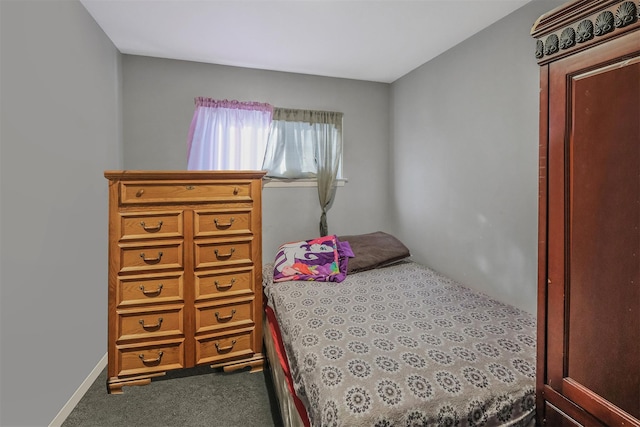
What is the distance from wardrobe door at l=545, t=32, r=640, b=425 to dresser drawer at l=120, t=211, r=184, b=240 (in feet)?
6.57

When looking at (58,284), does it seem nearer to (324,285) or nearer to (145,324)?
(145,324)

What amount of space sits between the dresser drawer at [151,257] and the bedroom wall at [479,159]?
217 centimetres

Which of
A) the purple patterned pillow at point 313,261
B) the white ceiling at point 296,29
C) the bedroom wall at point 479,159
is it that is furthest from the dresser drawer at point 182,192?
the bedroom wall at point 479,159

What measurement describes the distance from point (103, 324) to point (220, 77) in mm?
2300

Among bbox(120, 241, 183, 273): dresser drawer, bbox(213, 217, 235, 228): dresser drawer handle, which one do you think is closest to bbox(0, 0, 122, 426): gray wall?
bbox(120, 241, 183, 273): dresser drawer

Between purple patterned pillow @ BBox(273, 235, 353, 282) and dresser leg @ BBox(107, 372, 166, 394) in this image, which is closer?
dresser leg @ BBox(107, 372, 166, 394)

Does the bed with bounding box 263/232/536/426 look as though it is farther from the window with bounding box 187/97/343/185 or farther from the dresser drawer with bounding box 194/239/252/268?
the window with bounding box 187/97/343/185

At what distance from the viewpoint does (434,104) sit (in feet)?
9.50

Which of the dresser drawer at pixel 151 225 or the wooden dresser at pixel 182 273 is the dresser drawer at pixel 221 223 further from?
the dresser drawer at pixel 151 225

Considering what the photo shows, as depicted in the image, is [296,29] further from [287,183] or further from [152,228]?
[152,228]

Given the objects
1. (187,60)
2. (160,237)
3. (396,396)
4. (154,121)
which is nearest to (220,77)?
(187,60)

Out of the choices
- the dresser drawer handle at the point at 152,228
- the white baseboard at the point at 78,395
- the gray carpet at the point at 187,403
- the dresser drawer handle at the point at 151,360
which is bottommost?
the gray carpet at the point at 187,403

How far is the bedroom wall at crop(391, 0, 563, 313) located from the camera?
2062 millimetres

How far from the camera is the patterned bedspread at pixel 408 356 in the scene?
1151 mm
